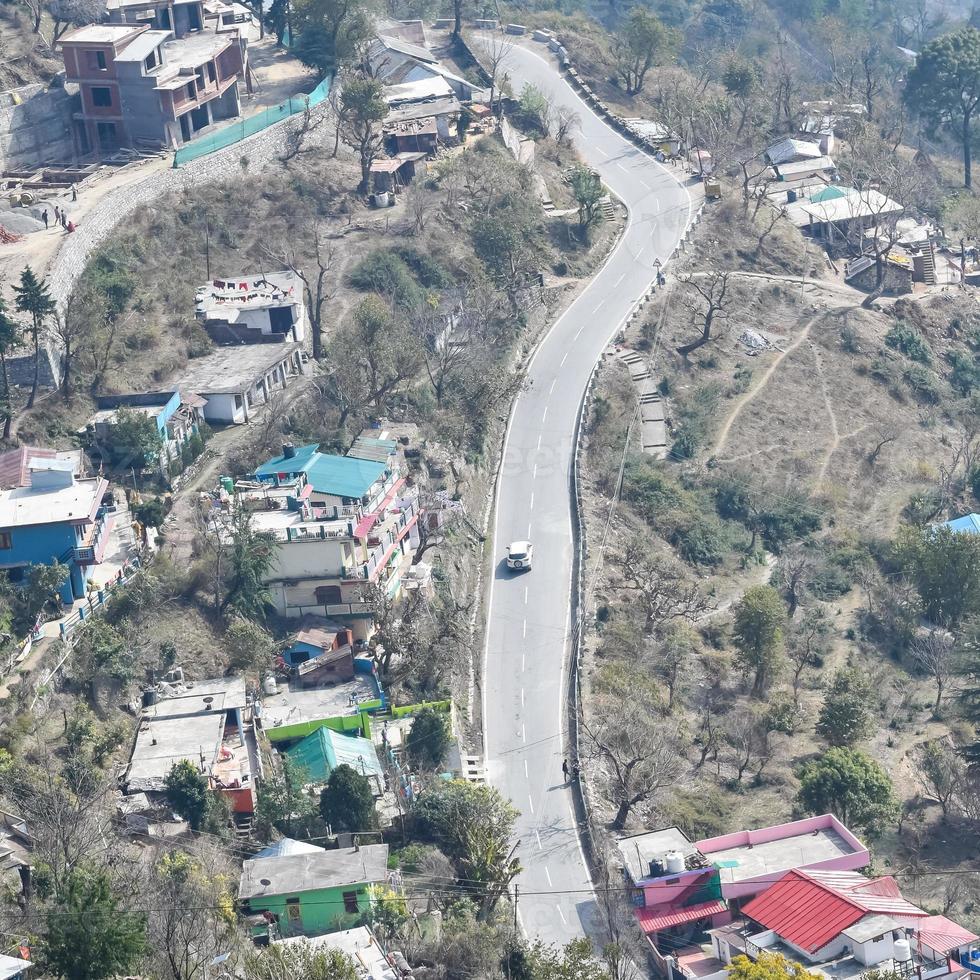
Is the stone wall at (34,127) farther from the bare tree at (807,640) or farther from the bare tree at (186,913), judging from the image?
the bare tree at (186,913)

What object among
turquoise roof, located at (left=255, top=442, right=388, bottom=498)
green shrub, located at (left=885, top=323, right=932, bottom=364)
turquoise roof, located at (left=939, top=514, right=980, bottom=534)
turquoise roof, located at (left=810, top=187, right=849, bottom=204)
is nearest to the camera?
turquoise roof, located at (left=255, top=442, right=388, bottom=498)

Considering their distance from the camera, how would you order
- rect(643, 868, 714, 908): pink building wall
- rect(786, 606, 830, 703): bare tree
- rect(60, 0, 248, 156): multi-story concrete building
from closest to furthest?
rect(643, 868, 714, 908): pink building wall → rect(786, 606, 830, 703): bare tree → rect(60, 0, 248, 156): multi-story concrete building

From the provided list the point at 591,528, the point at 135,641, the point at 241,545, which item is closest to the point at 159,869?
the point at 135,641

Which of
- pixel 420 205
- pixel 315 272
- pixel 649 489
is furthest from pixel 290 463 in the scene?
pixel 420 205

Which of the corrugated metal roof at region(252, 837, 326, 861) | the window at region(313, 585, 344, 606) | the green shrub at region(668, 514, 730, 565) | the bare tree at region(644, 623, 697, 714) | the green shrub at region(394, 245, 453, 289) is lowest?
the green shrub at region(668, 514, 730, 565)

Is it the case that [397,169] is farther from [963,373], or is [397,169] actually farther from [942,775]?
[942,775]

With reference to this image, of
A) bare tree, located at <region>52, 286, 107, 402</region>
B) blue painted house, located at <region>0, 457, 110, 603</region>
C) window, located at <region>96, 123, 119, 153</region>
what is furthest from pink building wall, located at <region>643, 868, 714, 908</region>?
window, located at <region>96, 123, 119, 153</region>

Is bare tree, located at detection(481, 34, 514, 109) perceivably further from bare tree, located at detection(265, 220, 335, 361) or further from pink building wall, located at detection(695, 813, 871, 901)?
pink building wall, located at detection(695, 813, 871, 901)
